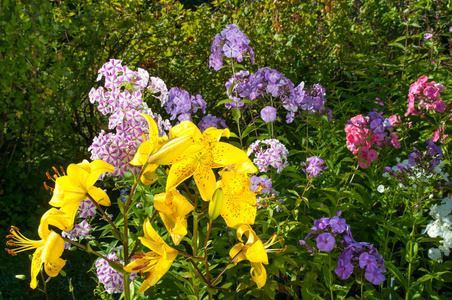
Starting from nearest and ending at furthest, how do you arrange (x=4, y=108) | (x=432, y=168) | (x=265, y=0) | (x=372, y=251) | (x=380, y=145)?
(x=372, y=251), (x=432, y=168), (x=380, y=145), (x=4, y=108), (x=265, y=0)

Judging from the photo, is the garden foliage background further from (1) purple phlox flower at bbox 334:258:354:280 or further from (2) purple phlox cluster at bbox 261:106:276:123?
(1) purple phlox flower at bbox 334:258:354:280

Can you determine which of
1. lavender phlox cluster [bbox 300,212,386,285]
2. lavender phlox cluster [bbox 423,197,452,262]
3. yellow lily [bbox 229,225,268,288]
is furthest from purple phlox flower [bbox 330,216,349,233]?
yellow lily [bbox 229,225,268,288]

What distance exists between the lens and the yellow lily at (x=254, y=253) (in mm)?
1024

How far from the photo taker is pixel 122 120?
6.14ft

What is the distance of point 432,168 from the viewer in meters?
1.92

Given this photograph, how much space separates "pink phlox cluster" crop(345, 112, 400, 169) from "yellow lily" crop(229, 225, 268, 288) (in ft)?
5.12

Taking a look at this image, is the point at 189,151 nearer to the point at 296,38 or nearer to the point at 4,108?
the point at 4,108

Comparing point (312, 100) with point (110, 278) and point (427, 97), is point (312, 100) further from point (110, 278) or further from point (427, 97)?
Result: point (110, 278)

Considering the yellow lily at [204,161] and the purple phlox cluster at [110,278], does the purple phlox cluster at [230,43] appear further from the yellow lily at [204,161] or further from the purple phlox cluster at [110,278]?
the yellow lily at [204,161]

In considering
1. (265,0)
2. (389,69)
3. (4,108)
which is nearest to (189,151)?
(4,108)

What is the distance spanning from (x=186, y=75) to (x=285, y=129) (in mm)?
1219

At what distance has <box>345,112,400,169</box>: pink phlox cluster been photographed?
249 centimetres

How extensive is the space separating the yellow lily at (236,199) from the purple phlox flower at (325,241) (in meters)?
0.74

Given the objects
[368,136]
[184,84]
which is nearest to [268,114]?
[368,136]
